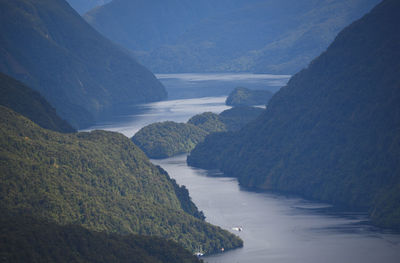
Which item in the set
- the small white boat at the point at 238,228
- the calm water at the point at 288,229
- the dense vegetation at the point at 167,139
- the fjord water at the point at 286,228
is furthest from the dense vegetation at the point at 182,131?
the small white boat at the point at 238,228

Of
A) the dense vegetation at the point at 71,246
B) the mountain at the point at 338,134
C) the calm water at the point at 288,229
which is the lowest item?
the calm water at the point at 288,229

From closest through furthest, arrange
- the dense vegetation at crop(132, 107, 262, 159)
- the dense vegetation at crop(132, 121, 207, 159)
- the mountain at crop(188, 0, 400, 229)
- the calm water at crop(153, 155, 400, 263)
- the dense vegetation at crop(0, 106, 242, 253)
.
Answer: the calm water at crop(153, 155, 400, 263), the dense vegetation at crop(0, 106, 242, 253), the mountain at crop(188, 0, 400, 229), the dense vegetation at crop(132, 121, 207, 159), the dense vegetation at crop(132, 107, 262, 159)

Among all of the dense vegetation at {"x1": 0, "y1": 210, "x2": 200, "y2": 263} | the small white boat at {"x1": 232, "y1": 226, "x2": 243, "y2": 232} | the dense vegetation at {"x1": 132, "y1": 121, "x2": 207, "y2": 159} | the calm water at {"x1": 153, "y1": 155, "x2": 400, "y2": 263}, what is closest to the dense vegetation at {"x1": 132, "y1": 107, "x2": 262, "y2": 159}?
the dense vegetation at {"x1": 132, "y1": 121, "x2": 207, "y2": 159}

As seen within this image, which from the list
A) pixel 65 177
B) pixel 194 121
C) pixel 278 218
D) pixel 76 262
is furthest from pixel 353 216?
Result: pixel 194 121

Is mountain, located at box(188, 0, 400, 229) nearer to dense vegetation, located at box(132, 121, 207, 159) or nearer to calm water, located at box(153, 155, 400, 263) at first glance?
calm water, located at box(153, 155, 400, 263)

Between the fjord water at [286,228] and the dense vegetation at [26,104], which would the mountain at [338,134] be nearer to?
the fjord water at [286,228]

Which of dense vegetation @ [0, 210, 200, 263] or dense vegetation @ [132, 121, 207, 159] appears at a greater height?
dense vegetation @ [132, 121, 207, 159]

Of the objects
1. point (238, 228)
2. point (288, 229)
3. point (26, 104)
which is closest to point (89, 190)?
point (238, 228)
